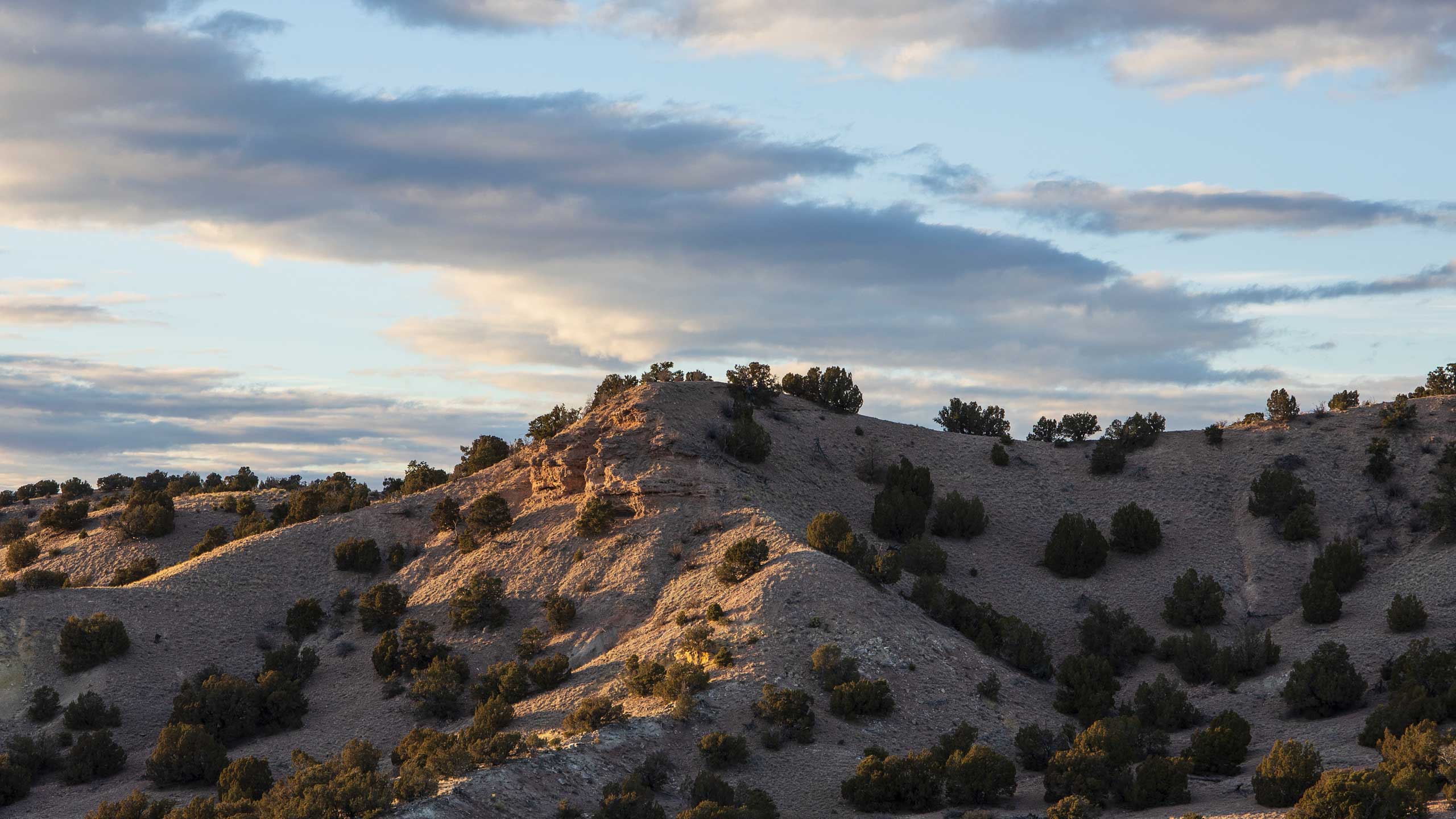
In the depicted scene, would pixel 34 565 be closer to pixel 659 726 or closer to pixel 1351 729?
pixel 659 726

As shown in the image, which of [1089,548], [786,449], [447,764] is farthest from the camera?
[786,449]

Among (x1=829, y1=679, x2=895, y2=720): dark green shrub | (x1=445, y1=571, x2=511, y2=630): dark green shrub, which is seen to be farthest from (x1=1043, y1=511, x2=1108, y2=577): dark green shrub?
(x1=445, y1=571, x2=511, y2=630): dark green shrub

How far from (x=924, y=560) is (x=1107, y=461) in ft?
56.8

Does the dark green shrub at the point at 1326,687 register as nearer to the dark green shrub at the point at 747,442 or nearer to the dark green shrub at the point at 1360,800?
the dark green shrub at the point at 1360,800

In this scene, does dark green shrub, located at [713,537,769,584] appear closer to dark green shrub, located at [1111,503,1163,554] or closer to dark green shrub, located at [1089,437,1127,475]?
dark green shrub, located at [1111,503,1163,554]

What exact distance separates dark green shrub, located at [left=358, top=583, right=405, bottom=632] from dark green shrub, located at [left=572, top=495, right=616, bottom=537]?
909 cm

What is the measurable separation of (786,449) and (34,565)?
142ft

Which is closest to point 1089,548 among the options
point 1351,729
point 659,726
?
point 1351,729

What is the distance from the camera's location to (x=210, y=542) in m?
67.6

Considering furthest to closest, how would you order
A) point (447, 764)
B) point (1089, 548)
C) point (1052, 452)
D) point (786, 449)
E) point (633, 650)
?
point (1052, 452), point (786, 449), point (1089, 548), point (633, 650), point (447, 764)

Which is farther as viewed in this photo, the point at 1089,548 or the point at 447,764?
the point at 1089,548

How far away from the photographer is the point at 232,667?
55.0 meters

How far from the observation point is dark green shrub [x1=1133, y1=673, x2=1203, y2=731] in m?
44.2

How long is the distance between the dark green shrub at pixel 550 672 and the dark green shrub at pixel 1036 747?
1770cm
